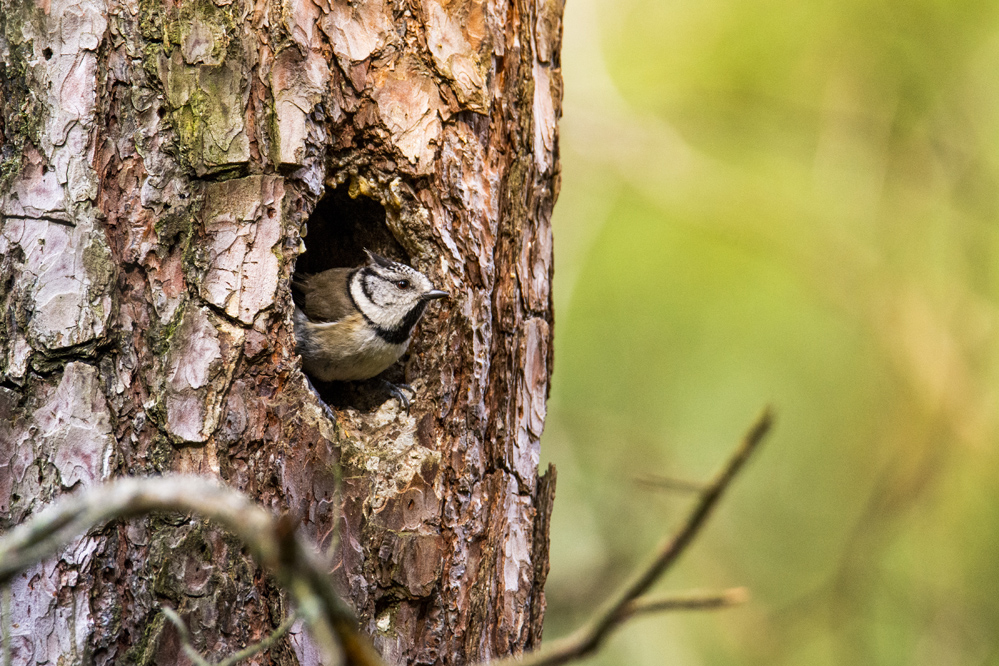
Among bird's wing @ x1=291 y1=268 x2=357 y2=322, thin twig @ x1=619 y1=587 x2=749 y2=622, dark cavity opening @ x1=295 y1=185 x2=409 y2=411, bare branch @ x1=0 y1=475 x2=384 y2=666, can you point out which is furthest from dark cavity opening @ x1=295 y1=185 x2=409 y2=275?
thin twig @ x1=619 y1=587 x2=749 y2=622

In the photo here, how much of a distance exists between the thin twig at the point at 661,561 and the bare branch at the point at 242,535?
0.22 m

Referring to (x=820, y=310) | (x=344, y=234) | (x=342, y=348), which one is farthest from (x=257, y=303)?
(x=820, y=310)

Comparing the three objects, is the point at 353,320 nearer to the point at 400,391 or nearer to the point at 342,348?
the point at 342,348

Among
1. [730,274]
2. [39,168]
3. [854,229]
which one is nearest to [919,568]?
[854,229]

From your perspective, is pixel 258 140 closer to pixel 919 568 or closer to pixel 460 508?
pixel 460 508

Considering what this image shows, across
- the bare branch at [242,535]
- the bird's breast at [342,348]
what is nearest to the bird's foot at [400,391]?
the bird's breast at [342,348]

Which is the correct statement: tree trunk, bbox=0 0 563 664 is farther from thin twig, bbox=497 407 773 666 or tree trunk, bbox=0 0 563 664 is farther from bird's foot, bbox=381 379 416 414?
thin twig, bbox=497 407 773 666

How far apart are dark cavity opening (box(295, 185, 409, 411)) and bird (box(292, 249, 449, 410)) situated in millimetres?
58

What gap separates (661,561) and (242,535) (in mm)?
456

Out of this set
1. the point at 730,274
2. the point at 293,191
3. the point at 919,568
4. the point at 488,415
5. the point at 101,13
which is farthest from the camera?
the point at 730,274

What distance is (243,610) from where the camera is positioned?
7.54ft

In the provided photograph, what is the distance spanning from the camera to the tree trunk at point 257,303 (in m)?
2.28

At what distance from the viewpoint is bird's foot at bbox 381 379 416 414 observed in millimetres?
2938

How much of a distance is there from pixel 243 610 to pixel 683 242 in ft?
20.7
